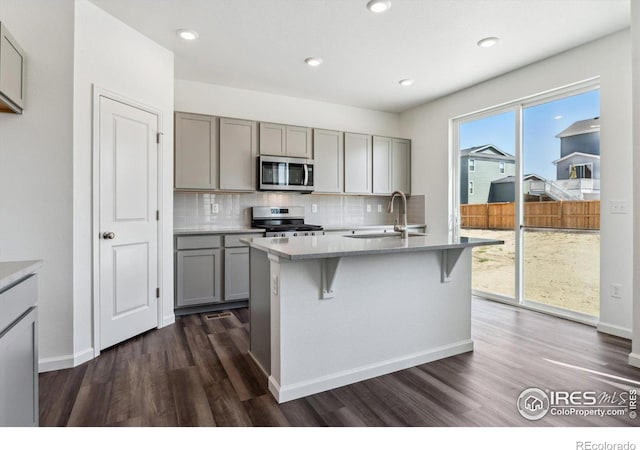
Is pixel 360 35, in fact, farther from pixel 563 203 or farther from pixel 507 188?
pixel 563 203

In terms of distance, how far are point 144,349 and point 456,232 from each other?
3.97 metres

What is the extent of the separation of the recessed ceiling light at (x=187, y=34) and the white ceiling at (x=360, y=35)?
0.06 metres

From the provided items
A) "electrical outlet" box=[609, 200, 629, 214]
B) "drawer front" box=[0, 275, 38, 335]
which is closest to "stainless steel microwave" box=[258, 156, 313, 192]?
"drawer front" box=[0, 275, 38, 335]

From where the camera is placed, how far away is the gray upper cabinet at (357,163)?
4.95 metres

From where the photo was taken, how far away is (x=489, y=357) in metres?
2.62

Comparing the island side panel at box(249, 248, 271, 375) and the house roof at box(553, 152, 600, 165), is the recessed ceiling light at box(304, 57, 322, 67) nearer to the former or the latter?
the island side panel at box(249, 248, 271, 375)

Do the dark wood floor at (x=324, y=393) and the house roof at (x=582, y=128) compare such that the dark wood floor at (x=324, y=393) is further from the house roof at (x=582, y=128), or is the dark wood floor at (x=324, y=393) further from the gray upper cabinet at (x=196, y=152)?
the house roof at (x=582, y=128)

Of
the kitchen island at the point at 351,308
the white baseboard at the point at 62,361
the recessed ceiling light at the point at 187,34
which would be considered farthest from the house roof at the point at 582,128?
the white baseboard at the point at 62,361

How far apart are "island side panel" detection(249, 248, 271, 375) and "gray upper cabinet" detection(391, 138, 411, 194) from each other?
131 inches

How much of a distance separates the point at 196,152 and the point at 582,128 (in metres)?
4.02

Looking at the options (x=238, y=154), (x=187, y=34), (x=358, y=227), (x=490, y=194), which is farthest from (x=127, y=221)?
(x=490, y=194)

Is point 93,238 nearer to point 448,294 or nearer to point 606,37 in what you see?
point 448,294

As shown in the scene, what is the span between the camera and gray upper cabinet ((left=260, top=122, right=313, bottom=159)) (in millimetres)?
4352

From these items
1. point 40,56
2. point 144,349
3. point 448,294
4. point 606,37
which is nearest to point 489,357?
point 448,294
